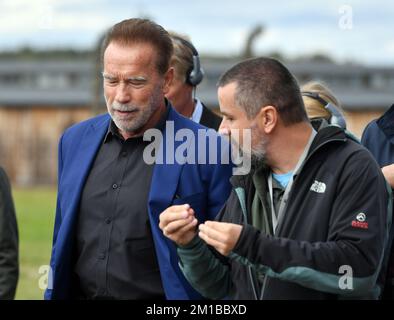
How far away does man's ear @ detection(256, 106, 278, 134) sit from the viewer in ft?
12.9

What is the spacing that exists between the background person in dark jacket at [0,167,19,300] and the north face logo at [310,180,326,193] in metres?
2.71

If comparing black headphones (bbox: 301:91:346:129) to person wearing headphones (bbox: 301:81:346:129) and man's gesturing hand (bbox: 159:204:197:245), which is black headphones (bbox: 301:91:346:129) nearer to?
person wearing headphones (bbox: 301:81:346:129)

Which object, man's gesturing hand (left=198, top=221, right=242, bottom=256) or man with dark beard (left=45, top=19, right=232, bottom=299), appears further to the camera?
man with dark beard (left=45, top=19, right=232, bottom=299)

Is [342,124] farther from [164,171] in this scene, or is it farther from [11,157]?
[11,157]

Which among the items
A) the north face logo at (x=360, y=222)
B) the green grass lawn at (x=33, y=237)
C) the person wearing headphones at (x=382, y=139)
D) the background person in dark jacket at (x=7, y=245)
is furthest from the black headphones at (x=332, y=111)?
the green grass lawn at (x=33, y=237)

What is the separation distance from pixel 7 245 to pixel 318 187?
2.77 metres

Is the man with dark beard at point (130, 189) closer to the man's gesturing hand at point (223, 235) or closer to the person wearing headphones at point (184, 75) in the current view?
the man's gesturing hand at point (223, 235)

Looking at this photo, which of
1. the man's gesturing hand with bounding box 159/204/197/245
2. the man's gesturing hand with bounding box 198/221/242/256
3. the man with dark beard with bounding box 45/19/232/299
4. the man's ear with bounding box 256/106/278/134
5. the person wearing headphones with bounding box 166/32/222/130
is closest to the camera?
the man's gesturing hand with bounding box 198/221/242/256

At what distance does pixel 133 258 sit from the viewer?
14.3ft

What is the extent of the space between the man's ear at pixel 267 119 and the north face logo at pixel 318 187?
361mm

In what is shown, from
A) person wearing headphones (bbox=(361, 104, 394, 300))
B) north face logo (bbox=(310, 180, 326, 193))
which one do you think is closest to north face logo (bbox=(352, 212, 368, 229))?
north face logo (bbox=(310, 180, 326, 193))

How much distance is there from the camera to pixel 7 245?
5.75m

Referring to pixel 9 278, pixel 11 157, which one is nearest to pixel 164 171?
pixel 9 278

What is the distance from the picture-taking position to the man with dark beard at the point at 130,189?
14.3 ft
